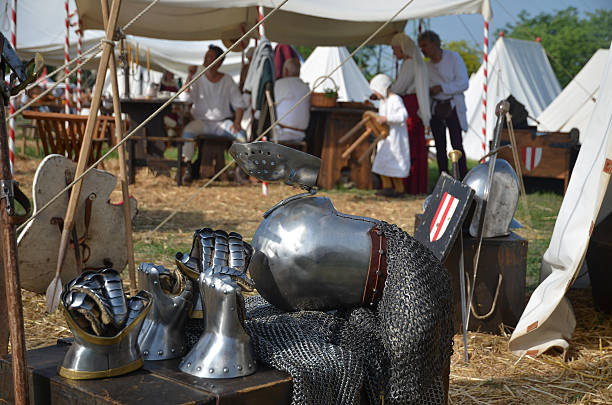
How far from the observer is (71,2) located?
43.5ft

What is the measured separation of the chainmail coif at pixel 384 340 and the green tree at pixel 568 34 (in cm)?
2625

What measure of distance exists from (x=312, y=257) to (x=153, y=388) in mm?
512

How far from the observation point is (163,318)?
4.95 ft

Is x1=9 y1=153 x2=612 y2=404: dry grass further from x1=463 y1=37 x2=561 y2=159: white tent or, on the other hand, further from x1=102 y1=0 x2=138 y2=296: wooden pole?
x1=463 y1=37 x2=561 y2=159: white tent

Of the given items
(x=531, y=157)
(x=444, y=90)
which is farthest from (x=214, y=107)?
(x=531, y=157)

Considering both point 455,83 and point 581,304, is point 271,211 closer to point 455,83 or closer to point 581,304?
point 581,304

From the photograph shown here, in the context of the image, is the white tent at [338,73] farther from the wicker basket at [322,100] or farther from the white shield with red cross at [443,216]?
the white shield with red cross at [443,216]

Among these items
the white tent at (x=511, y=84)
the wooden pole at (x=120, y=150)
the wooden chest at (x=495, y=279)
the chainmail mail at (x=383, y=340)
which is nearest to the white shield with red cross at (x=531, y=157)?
the wooden chest at (x=495, y=279)

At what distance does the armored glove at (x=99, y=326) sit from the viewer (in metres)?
1.32

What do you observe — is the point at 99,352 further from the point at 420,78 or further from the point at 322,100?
the point at 322,100

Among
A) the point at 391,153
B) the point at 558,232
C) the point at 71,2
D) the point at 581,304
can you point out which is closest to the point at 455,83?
the point at 391,153

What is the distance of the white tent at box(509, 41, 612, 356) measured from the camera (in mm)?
2521

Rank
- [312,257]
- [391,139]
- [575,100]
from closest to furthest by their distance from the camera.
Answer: [312,257]
[391,139]
[575,100]

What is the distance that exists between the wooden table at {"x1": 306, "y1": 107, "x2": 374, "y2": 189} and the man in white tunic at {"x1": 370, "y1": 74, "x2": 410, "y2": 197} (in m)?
0.64
